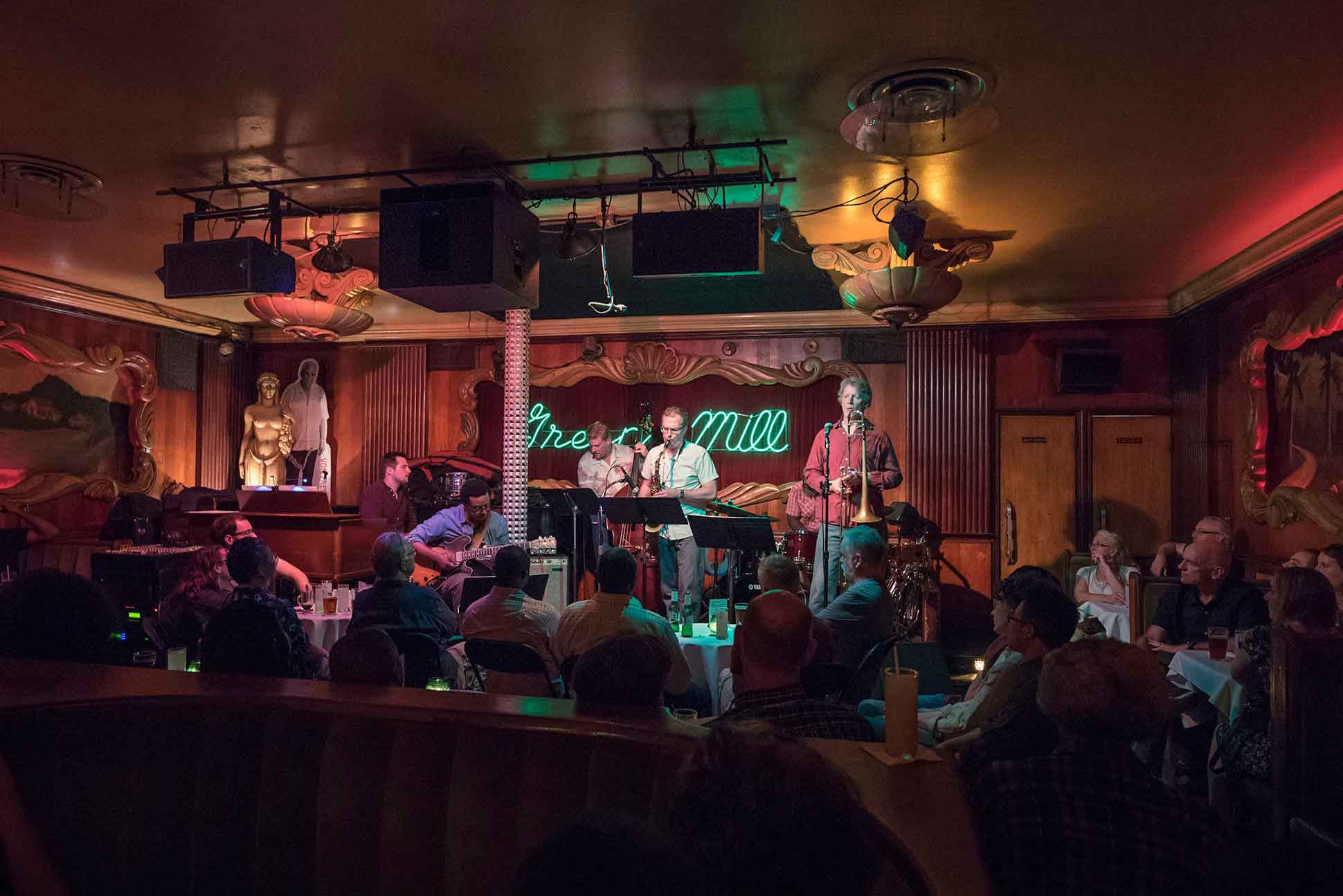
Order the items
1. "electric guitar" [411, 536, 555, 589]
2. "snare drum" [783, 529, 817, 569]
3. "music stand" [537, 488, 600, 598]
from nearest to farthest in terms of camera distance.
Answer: "electric guitar" [411, 536, 555, 589] < "music stand" [537, 488, 600, 598] < "snare drum" [783, 529, 817, 569]

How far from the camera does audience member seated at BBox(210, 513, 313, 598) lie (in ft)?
16.3

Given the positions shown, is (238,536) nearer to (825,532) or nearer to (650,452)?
(825,532)

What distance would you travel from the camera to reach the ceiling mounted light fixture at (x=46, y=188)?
5230mm

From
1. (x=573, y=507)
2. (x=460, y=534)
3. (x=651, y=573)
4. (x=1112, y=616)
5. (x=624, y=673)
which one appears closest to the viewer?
(x=624, y=673)

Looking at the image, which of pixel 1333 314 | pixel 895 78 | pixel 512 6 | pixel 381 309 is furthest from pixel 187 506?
pixel 1333 314

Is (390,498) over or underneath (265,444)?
underneath

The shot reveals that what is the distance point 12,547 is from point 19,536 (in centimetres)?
14

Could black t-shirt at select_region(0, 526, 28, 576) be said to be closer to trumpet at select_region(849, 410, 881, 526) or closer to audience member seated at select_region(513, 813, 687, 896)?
trumpet at select_region(849, 410, 881, 526)

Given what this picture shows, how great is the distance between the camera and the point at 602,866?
29.5 inches

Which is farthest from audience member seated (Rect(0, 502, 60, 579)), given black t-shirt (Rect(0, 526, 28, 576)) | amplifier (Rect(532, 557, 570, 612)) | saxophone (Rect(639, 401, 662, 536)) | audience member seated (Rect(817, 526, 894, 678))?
audience member seated (Rect(817, 526, 894, 678))

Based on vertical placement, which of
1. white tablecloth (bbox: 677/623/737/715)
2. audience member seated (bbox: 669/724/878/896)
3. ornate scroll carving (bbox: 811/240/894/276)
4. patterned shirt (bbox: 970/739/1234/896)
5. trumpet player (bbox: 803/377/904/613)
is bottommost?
white tablecloth (bbox: 677/623/737/715)

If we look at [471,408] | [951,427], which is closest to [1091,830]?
[951,427]

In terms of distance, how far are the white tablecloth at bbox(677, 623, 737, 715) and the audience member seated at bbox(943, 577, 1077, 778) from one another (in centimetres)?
167

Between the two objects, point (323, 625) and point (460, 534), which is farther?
point (460, 534)
